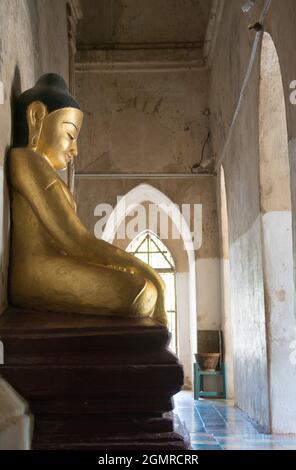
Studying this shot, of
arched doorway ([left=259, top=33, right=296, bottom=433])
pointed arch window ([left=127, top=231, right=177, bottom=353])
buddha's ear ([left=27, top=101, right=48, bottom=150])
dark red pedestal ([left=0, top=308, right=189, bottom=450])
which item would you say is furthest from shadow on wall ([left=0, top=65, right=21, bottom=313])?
pointed arch window ([left=127, top=231, right=177, bottom=353])

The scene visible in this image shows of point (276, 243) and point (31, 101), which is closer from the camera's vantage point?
point (31, 101)

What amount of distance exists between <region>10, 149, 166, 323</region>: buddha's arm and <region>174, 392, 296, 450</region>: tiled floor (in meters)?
2.21

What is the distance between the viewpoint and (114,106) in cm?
1138

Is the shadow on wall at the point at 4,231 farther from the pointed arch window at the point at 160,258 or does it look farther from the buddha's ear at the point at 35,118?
the pointed arch window at the point at 160,258

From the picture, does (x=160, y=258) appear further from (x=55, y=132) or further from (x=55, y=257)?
(x=55, y=257)

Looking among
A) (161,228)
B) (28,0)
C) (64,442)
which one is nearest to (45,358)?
(64,442)

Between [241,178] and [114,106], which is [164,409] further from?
[114,106]

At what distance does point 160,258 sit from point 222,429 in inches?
264

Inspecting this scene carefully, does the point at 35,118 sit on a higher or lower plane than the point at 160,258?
lower

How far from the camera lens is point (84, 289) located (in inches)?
93.6

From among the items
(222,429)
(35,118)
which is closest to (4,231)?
(35,118)

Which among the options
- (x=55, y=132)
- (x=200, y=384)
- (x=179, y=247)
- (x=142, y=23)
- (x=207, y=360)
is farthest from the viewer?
(x=179, y=247)

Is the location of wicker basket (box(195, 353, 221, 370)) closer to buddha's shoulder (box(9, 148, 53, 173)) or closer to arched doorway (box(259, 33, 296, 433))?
arched doorway (box(259, 33, 296, 433))

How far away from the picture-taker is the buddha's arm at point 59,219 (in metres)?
2.50
